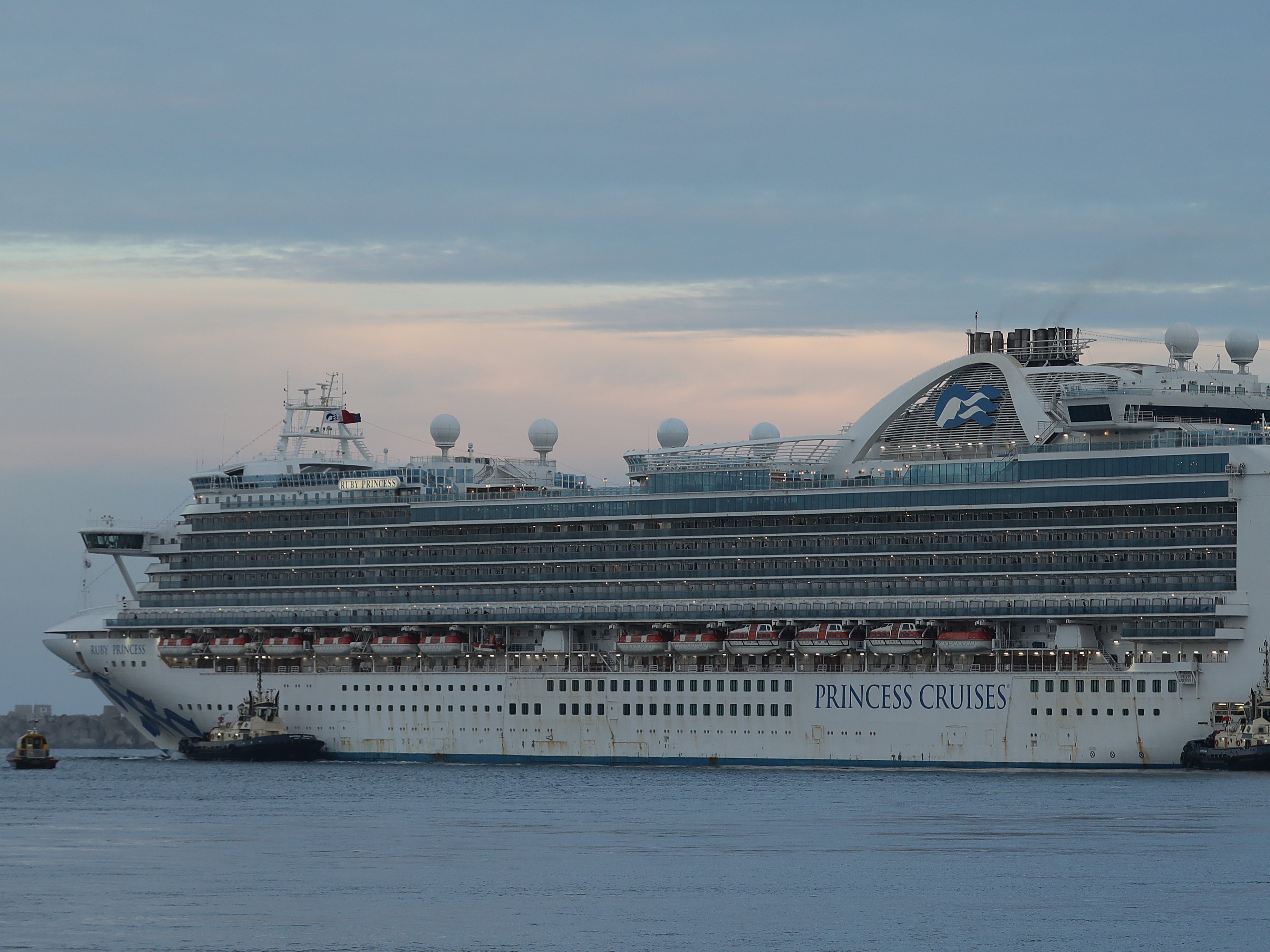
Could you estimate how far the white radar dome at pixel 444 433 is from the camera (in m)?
111

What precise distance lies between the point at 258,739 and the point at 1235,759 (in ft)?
147

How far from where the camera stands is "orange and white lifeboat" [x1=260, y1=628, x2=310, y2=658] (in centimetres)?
10381

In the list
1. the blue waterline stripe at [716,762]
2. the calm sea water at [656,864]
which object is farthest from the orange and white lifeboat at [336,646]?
the calm sea water at [656,864]

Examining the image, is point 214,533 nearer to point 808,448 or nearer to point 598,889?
point 808,448

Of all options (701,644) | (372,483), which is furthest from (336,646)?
(701,644)

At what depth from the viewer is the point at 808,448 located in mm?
96375

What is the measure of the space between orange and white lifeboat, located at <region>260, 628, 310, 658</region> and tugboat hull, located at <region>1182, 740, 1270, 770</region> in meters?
43.9

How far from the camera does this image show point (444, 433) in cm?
11069

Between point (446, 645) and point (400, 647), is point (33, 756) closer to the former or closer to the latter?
point (400, 647)

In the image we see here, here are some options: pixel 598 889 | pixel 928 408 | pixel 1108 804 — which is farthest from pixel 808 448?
pixel 598 889

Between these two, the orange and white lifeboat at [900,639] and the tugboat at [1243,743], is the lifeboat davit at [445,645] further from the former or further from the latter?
the tugboat at [1243,743]

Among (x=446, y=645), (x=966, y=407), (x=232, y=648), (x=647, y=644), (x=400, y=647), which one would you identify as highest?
(x=966, y=407)

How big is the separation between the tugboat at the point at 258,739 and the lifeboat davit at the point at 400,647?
5.18 metres

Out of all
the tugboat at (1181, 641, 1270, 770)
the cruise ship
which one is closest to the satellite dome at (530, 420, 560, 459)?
the cruise ship
